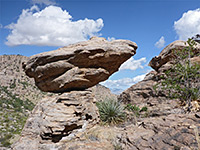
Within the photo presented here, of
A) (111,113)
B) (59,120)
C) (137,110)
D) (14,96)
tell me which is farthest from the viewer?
(14,96)

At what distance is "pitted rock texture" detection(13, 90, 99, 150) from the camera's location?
8.26m

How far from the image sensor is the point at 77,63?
9875mm

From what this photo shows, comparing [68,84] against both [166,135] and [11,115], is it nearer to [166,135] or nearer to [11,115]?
[166,135]

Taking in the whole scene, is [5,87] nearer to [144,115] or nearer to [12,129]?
[12,129]

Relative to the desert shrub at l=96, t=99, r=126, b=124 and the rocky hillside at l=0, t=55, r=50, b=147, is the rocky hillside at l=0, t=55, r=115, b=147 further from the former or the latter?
the desert shrub at l=96, t=99, r=126, b=124

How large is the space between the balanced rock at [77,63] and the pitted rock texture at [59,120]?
2.55 feet

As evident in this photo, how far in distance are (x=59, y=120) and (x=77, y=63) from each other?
3.31 metres

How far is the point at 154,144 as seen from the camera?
19.0 feet

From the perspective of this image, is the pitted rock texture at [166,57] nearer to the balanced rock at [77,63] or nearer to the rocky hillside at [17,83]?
the balanced rock at [77,63]

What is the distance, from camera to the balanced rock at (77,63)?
9.46 m

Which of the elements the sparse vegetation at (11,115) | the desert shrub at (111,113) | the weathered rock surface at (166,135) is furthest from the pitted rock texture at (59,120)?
the sparse vegetation at (11,115)

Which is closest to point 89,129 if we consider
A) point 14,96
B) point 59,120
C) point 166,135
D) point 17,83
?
point 59,120

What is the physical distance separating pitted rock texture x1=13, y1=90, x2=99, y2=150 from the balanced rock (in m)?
0.78

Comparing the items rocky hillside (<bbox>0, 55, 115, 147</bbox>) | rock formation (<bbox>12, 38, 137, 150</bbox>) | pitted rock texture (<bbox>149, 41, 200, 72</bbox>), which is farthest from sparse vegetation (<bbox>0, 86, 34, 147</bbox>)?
pitted rock texture (<bbox>149, 41, 200, 72</bbox>)
